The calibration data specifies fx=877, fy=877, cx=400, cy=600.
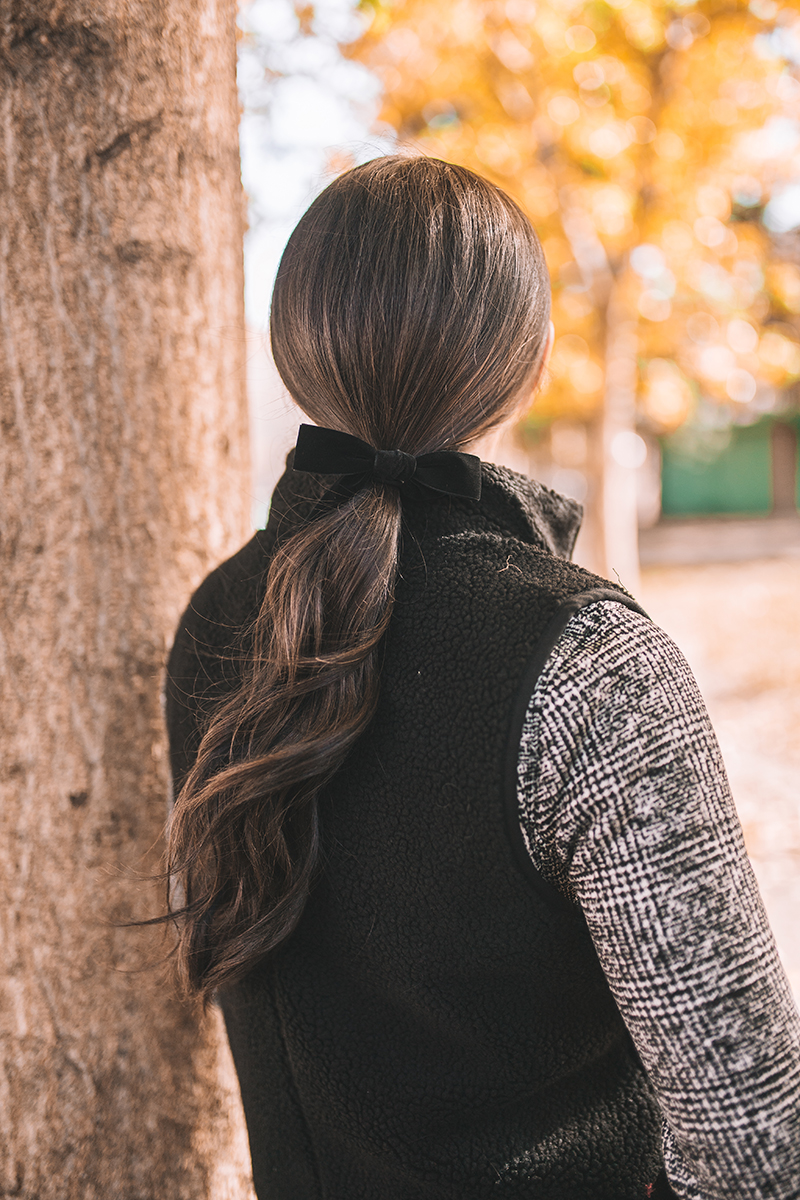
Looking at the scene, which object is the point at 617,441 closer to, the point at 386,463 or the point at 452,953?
the point at 386,463

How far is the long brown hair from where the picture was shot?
104cm

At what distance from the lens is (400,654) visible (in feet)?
3.37

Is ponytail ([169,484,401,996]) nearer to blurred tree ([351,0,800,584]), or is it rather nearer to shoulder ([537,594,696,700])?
shoulder ([537,594,696,700])

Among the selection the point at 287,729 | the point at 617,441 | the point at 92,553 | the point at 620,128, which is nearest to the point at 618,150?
the point at 620,128

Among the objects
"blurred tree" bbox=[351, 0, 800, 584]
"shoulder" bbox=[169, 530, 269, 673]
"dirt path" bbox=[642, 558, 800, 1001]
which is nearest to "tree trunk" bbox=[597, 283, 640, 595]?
"blurred tree" bbox=[351, 0, 800, 584]

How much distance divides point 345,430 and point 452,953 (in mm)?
646

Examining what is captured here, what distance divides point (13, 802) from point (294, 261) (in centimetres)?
97

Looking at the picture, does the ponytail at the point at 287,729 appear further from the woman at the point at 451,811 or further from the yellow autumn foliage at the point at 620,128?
the yellow autumn foliage at the point at 620,128

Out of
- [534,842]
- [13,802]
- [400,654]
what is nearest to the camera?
[534,842]

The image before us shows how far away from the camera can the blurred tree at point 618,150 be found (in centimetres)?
545

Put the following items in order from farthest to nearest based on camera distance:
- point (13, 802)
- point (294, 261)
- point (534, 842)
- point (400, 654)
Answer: point (13, 802)
point (294, 261)
point (400, 654)
point (534, 842)

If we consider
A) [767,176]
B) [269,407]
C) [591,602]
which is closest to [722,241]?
[767,176]

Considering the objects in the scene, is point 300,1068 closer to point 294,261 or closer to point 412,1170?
point 412,1170

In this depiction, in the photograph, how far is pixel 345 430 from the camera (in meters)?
1.12
